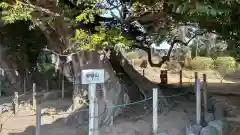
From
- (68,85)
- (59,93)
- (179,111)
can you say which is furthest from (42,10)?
(68,85)

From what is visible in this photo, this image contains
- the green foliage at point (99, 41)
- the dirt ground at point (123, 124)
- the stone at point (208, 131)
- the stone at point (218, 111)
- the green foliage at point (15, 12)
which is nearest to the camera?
the green foliage at point (15, 12)

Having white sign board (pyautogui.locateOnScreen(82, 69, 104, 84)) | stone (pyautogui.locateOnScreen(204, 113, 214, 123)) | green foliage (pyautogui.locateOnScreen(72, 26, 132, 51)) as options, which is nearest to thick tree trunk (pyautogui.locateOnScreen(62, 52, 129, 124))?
green foliage (pyautogui.locateOnScreen(72, 26, 132, 51))

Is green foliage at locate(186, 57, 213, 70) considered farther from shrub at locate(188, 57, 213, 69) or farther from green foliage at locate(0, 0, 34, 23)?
green foliage at locate(0, 0, 34, 23)

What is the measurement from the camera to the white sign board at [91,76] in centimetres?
388

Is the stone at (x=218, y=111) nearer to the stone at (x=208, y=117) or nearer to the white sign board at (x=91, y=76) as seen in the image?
the stone at (x=208, y=117)

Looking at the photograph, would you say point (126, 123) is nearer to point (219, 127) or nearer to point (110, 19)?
point (219, 127)

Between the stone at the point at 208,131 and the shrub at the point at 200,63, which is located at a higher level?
the shrub at the point at 200,63

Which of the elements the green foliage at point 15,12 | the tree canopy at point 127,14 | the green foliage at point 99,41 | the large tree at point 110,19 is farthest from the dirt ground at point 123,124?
the green foliage at point 15,12

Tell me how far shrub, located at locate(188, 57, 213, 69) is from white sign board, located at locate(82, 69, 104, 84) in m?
15.8

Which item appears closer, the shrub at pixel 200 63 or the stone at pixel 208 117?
the stone at pixel 208 117

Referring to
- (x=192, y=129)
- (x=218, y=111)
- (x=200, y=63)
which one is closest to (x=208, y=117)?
(x=218, y=111)

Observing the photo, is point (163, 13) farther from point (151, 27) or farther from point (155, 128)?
point (155, 128)

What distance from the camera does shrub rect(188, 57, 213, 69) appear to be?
18.9 meters

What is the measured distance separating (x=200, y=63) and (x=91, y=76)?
1639 centimetres
